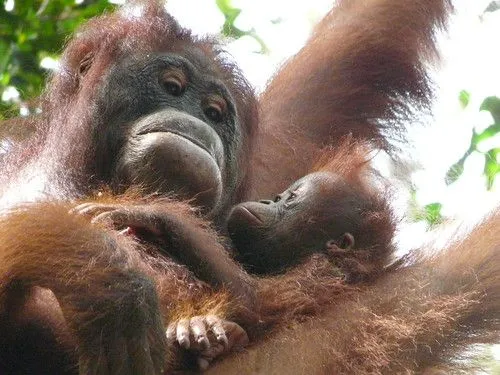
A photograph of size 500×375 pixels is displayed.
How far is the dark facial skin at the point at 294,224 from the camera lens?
319 centimetres

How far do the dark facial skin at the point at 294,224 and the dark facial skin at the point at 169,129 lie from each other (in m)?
0.14

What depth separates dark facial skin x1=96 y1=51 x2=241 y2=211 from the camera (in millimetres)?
2893

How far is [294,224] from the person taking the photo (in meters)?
3.24

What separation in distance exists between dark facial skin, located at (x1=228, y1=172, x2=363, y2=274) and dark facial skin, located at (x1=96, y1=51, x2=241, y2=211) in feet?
0.47

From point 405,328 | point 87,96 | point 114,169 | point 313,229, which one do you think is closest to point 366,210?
point 313,229

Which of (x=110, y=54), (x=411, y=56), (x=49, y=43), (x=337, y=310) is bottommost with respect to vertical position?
(x=49, y=43)

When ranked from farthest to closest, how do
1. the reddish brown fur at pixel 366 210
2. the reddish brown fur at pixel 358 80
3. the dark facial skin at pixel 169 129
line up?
the reddish brown fur at pixel 358 80, the reddish brown fur at pixel 366 210, the dark facial skin at pixel 169 129

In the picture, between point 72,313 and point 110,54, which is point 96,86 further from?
point 72,313

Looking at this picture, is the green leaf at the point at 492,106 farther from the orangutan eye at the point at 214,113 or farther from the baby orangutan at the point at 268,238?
the orangutan eye at the point at 214,113

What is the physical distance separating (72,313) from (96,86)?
1281mm

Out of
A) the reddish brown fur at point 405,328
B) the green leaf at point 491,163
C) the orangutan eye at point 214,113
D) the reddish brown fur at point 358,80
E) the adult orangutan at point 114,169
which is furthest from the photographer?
the green leaf at point 491,163

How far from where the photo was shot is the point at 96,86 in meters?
3.25

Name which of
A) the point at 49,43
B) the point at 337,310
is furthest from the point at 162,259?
the point at 49,43

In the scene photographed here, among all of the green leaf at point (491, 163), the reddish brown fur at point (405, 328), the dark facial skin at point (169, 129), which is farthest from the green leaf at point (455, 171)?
the reddish brown fur at point (405, 328)
